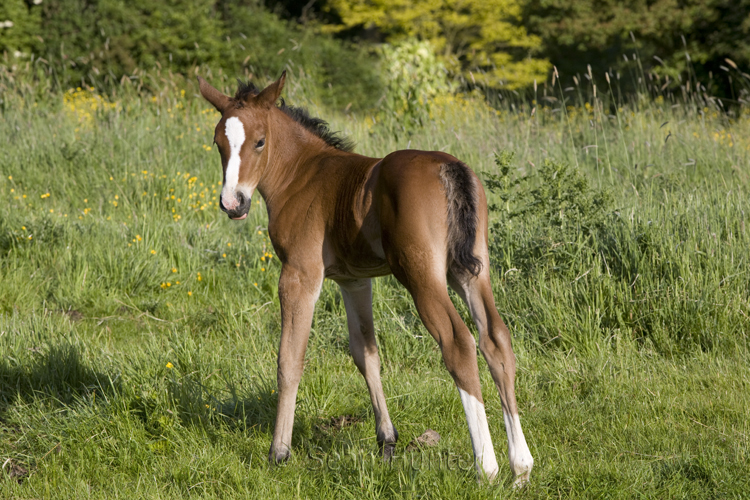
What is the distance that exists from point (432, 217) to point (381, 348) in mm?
1976

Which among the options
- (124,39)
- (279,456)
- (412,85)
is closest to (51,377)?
(279,456)

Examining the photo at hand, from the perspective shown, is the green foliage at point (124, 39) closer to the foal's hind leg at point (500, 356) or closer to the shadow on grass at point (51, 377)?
the shadow on grass at point (51, 377)

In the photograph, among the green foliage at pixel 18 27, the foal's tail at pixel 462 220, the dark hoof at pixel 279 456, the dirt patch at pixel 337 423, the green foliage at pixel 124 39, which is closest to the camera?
the foal's tail at pixel 462 220

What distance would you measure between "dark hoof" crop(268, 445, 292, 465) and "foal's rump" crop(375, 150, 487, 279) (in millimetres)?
1110

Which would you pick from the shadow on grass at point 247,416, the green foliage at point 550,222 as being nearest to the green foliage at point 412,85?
the green foliage at point 550,222

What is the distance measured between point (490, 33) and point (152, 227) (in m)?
20.2

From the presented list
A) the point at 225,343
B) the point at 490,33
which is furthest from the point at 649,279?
the point at 490,33

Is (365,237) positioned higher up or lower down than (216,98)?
lower down

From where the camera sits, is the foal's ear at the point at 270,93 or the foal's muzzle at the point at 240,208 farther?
the foal's ear at the point at 270,93

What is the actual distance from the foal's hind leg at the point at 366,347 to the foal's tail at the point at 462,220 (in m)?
0.81

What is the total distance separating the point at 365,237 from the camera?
311 cm

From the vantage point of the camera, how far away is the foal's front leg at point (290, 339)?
3.28 meters

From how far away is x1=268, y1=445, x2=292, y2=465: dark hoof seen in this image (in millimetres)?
3277

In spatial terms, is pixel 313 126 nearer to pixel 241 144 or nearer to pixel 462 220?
pixel 241 144
